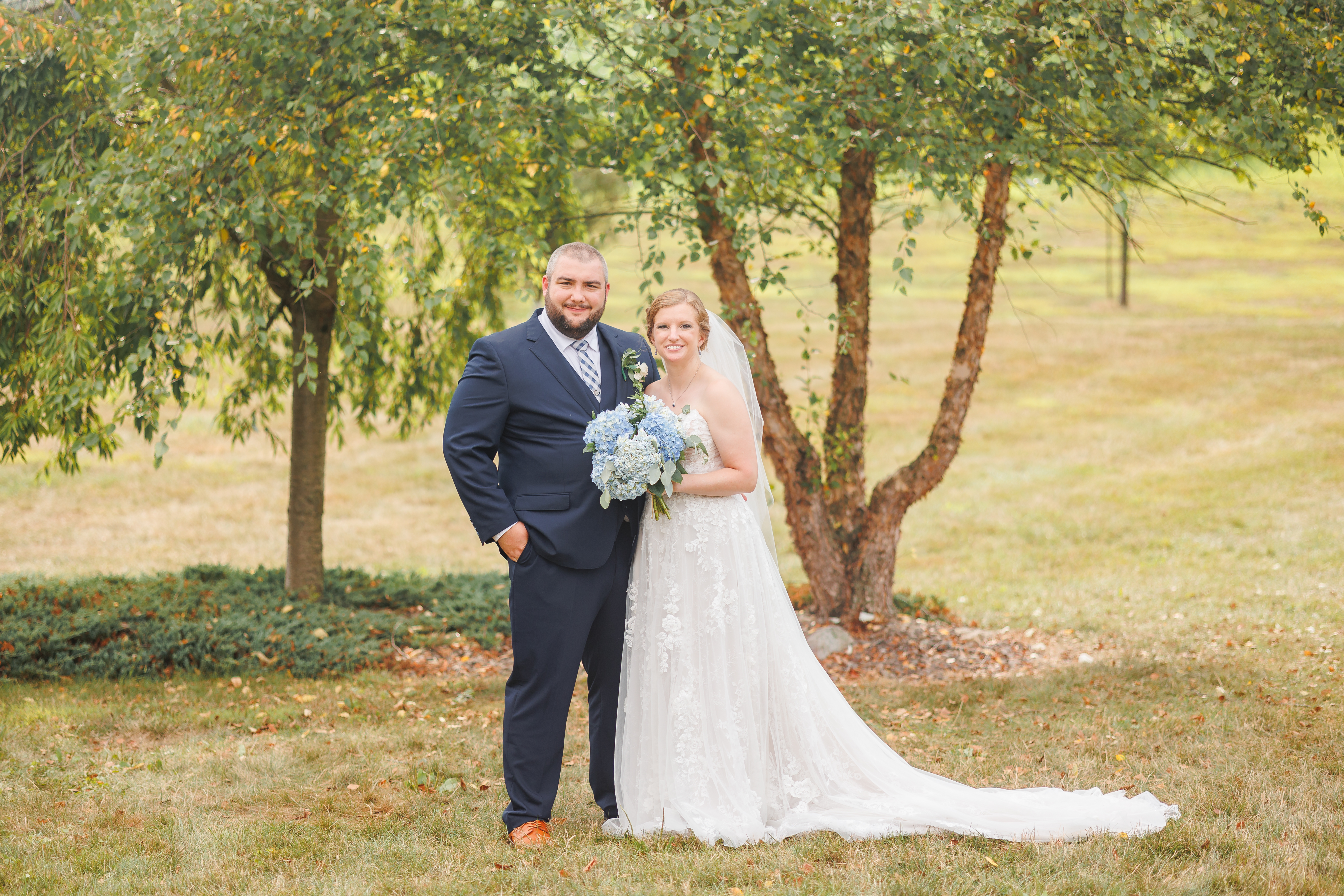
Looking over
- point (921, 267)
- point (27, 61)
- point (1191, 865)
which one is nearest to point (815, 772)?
point (1191, 865)

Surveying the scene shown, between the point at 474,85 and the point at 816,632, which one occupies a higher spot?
the point at 474,85

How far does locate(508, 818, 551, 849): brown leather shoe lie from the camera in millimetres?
4113

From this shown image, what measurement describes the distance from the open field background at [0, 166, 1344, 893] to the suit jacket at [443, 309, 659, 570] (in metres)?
1.27

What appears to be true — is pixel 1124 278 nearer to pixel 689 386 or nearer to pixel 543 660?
pixel 689 386

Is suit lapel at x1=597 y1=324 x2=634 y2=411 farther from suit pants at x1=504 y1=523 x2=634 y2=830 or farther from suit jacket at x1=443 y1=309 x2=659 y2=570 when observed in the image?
suit pants at x1=504 y1=523 x2=634 y2=830

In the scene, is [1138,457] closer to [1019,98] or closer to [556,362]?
[1019,98]

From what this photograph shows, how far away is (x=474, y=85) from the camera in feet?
20.9

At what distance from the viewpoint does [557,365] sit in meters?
4.26

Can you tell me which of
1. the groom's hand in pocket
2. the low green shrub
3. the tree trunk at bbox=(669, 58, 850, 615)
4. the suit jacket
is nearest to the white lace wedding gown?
the suit jacket

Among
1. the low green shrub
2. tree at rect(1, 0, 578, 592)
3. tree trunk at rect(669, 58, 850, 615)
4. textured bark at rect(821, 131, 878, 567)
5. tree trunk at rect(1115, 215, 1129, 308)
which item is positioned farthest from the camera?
tree trunk at rect(1115, 215, 1129, 308)

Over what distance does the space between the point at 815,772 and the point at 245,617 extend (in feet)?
17.4

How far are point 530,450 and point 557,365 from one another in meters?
0.37

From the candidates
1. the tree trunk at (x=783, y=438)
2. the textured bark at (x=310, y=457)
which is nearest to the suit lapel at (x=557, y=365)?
the tree trunk at (x=783, y=438)

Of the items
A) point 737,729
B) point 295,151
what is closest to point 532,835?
point 737,729
